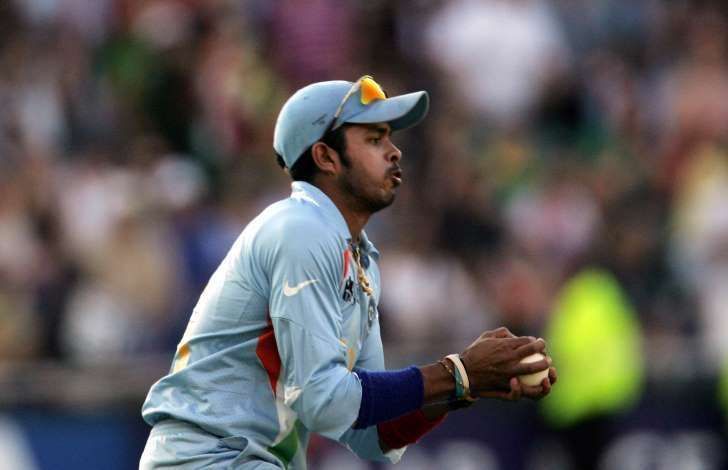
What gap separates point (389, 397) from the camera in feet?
16.8

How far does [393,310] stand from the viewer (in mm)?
11188

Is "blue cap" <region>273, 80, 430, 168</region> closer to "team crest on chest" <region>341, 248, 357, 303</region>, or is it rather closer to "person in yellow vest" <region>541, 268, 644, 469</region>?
"team crest on chest" <region>341, 248, 357, 303</region>

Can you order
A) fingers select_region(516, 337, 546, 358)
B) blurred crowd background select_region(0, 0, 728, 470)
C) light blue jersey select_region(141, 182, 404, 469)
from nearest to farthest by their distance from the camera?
light blue jersey select_region(141, 182, 404, 469), fingers select_region(516, 337, 546, 358), blurred crowd background select_region(0, 0, 728, 470)

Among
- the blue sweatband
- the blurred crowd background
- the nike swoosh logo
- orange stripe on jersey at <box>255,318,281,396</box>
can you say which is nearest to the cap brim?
the nike swoosh logo

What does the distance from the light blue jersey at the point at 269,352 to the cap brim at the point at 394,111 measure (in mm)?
293

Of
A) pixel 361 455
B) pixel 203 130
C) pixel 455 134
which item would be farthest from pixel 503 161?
pixel 361 455

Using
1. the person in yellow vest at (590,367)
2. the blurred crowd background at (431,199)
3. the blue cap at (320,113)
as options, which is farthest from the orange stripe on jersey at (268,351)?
the person in yellow vest at (590,367)

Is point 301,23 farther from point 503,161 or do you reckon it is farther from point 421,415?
point 421,415

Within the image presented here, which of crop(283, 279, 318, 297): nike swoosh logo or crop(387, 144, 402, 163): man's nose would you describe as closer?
crop(283, 279, 318, 297): nike swoosh logo

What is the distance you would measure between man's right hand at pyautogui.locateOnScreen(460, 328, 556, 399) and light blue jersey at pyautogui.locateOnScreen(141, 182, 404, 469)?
366mm

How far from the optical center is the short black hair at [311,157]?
534 cm

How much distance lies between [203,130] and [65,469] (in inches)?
142

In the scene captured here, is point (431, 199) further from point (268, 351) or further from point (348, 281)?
point (268, 351)

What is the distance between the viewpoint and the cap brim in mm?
5324
